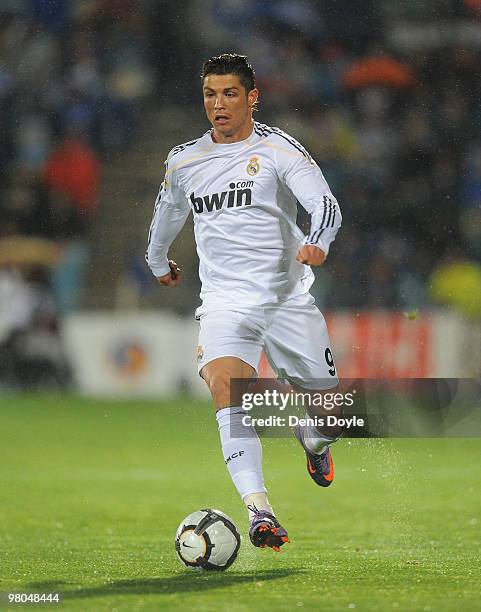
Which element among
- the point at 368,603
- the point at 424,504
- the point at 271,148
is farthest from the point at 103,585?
the point at 424,504

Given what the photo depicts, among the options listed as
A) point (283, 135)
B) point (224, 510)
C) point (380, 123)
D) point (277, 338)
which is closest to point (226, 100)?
point (283, 135)

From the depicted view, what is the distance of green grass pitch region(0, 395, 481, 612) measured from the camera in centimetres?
481

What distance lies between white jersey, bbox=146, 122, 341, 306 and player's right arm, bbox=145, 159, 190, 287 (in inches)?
1.8

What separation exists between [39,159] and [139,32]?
2020 millimetres

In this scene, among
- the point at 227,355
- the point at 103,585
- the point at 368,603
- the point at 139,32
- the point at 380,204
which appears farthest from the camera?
the point at 139,32

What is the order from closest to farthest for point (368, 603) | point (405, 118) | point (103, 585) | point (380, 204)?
Answer: point (368, 603) → point (103, 585) → point (380, 204) → point (405, 118)

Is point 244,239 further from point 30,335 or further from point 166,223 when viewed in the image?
point 30,335

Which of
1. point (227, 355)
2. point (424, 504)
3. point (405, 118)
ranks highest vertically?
point (405, 118)

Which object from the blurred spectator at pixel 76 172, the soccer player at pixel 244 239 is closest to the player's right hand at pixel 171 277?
the soccer player at pixel 244 239

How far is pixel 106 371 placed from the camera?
44.5 ft

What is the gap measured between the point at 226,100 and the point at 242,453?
1.52 metres

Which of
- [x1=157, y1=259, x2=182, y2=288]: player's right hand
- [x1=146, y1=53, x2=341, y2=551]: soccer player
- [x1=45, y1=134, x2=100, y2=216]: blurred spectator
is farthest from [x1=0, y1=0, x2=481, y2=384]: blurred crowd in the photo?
[x1=146, y1=53, x2=341, y2=551]: soccer player

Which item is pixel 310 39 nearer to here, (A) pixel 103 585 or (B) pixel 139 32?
(B) pixel 139 32

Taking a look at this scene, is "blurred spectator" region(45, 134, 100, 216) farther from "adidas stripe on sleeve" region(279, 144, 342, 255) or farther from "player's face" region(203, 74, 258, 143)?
"adidas stripe on sleeve" region(279, 144, 342, 255)
